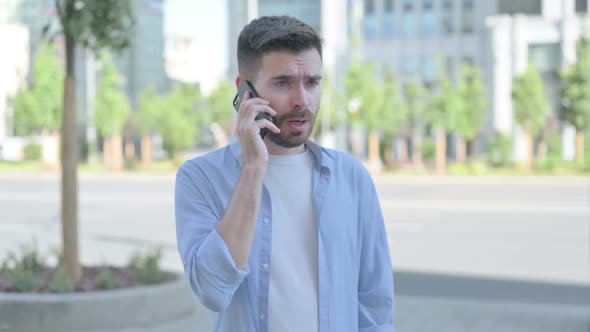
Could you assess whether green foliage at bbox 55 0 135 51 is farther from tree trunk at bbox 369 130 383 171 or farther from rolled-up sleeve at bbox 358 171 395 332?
tree trunk at bbox 369 130 383 171

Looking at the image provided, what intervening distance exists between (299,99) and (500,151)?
37.3m

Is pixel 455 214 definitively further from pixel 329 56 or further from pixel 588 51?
pixel 329 56

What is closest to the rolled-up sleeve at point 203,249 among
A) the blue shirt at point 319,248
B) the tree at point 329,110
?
the blue shirt at point 319,248

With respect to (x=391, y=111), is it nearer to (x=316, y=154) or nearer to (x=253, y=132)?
(x=316, y=154)

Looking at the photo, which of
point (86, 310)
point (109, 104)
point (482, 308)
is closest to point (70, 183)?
point (86, 310)

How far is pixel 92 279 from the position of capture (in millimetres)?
7023

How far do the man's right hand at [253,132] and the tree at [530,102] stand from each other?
115ft

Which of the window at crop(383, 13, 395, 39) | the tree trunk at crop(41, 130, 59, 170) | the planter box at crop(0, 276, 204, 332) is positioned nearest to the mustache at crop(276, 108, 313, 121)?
the planter box at crop(0, 276, 204, 332)

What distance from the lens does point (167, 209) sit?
1816 centimetres

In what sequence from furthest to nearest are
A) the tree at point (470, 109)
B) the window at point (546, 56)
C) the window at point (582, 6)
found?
the window at point (582, 6) → the window at point (546, 56) → the tree at point (470, 109)

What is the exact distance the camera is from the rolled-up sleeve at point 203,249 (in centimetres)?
202

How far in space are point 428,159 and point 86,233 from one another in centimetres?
2954

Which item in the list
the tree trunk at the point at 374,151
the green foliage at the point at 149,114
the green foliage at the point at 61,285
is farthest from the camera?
the green foliage at the point at 149,114

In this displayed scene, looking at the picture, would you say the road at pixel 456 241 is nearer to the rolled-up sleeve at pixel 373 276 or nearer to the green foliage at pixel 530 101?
the rolled-up sleeve at pixel 373 276
